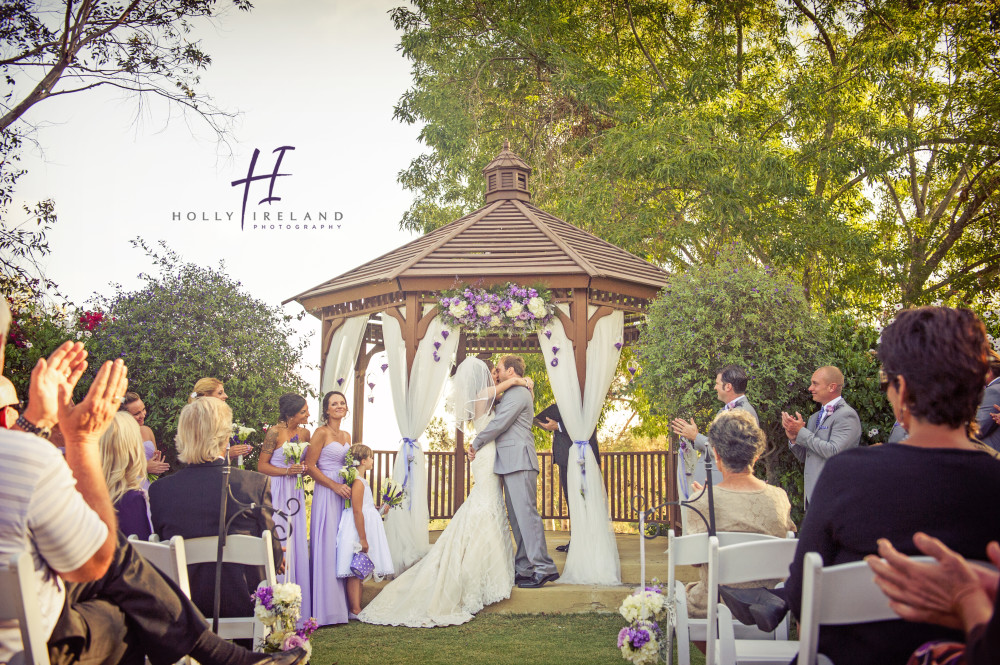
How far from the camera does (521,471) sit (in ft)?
26.2

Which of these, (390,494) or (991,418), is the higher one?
(991,418)

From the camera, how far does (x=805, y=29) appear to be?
714 inches

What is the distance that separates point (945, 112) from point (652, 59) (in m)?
5.92

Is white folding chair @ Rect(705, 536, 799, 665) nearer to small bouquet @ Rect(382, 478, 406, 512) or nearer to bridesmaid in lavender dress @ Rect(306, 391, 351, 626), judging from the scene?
bridesmaid in lavender dress @ Rect(306, 391, 351, 626)

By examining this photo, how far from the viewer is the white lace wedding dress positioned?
278 inches

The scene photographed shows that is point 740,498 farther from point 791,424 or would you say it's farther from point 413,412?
point 413,412

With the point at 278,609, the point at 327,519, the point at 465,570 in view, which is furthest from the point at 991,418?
the point at 327,519

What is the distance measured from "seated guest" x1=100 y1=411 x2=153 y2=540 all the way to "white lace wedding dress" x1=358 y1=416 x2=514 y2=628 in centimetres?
324

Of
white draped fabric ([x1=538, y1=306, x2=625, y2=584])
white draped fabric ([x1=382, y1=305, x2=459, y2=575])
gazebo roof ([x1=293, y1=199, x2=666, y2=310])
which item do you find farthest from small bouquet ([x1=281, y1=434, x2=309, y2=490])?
white draped fabric ([x1=538, y1=306, x2=625, y2=584])

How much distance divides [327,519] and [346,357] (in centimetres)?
419

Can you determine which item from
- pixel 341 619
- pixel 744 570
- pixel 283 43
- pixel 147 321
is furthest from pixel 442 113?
pixel 744 570

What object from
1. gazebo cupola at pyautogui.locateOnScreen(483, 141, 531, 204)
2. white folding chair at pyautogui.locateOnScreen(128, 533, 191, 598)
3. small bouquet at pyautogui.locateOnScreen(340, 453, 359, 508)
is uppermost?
gazebo cupola at pyautogui.locateOnScreen(483, 141, 531, 204)

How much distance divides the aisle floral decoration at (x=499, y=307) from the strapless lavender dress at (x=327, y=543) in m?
2.78

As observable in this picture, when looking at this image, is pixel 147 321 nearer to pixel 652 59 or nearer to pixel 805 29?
pixel 652 59
